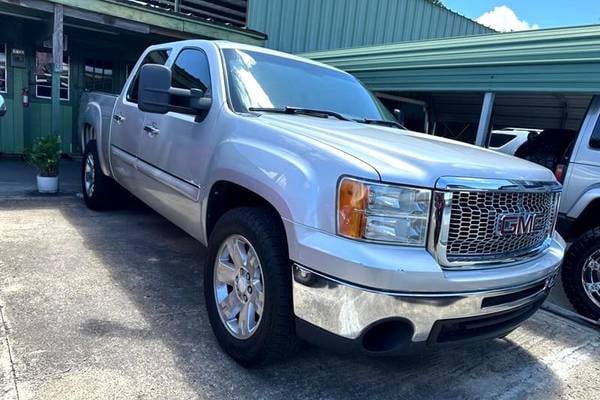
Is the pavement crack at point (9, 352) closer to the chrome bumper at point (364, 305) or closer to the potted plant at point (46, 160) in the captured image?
the chrome bumper at point (364, 305)

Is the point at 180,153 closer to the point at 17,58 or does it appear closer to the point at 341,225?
the point at 341,225

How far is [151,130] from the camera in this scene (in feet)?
12.7

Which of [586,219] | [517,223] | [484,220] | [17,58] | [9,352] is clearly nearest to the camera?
[484,220]

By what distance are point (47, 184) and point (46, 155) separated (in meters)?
0.41

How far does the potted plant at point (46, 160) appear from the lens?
659 cm

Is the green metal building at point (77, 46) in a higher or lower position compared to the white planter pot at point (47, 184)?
higher

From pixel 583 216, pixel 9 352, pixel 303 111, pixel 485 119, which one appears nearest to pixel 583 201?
pixel 583 216

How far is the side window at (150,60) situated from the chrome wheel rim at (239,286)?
2.33 meters

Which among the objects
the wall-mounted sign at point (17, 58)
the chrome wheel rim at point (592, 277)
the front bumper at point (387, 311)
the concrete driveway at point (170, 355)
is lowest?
the concrete driveway at point (170, 355)

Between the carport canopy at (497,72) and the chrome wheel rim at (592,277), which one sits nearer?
the chrome wheel rim at (592,277)

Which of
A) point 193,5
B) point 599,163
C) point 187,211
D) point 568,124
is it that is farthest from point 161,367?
point 193,5

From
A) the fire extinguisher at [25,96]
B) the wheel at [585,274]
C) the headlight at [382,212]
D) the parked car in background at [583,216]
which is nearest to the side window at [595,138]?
the parked car in background at [583,216]

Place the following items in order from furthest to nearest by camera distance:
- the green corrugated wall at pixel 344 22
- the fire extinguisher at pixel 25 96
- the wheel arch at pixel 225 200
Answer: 1. the green corrugated wall at pixel 344 22
2. the fire extinguisher at pixel 25 96
3. the wheel arch at pixel 225 200

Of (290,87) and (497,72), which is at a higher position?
(497,72)
